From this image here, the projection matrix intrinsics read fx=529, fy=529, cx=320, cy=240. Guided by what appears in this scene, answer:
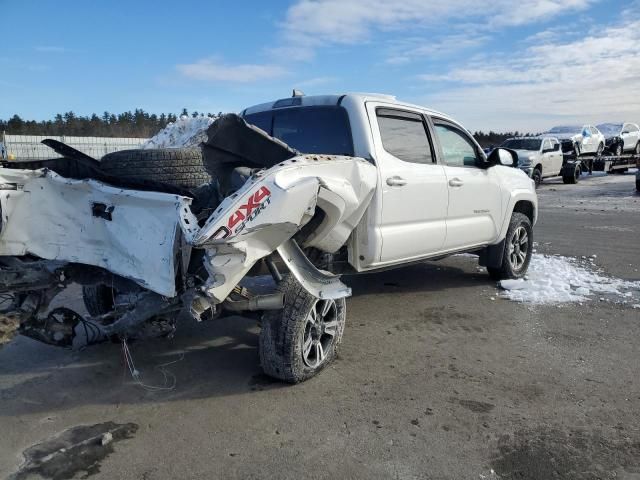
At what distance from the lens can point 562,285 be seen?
21.4 ft

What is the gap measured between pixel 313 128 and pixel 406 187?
3.19 ft

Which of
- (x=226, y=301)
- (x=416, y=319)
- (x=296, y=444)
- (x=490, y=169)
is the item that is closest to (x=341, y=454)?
(x=296, y=444)

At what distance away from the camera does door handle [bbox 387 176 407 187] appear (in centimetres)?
446

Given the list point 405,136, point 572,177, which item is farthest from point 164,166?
point 572,177

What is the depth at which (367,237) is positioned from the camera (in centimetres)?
438

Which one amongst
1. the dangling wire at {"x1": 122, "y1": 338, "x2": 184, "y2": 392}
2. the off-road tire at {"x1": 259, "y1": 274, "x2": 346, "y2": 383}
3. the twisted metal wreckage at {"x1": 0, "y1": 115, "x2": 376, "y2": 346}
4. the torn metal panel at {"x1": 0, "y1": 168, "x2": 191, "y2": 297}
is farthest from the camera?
the dangling wire at {"x1": 122, "y1": 338, "x2": 184, "y2": 392}

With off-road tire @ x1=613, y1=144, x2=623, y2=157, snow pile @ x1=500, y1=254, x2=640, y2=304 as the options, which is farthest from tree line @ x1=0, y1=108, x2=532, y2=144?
snow pile @ x1=500, y1=254, x2=640, y2=304

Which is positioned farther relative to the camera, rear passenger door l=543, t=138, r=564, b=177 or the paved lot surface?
rear passenger door l=543, t=138, r=564, b=177

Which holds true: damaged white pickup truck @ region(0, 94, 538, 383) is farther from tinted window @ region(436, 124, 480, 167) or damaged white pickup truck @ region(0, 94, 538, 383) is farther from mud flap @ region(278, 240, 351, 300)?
tinted window @ region(436, 124, 480, 167)

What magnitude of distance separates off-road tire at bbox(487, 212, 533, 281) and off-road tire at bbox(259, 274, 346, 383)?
3.67 m

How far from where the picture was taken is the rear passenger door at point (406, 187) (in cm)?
448

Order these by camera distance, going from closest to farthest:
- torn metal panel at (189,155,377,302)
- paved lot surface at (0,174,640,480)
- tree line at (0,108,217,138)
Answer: paved lot surface at (0,174,640,480) < torn metal panel at (189,155,377,302) < tree line at (0,108,217,138)

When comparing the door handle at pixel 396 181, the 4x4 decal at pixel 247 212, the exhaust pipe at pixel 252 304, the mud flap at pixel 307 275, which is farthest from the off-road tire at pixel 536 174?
the 4x4 decal at pixel 247 212

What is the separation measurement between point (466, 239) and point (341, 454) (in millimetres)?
3421
